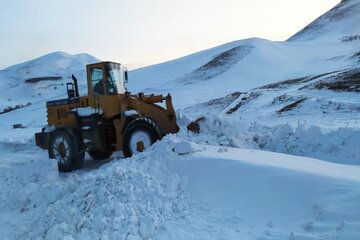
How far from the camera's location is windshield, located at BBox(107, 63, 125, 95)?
1148 centimetres

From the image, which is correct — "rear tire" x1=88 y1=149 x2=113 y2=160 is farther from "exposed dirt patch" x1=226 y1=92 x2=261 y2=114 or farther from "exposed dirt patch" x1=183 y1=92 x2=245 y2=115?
"exposed dirt patch" x1=183 y1=92 x2=245 y2=115

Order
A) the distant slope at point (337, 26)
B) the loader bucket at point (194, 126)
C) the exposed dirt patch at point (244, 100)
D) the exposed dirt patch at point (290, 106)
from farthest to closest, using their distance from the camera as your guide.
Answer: the distant slope at point (337, 26) → the exposed dirt patch at point (244, 100) → the exposed dirt patch at point (290, 106) → the loader bucket at point (194, 126)

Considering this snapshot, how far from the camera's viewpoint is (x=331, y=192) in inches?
244

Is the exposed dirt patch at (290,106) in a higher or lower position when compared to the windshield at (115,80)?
lower

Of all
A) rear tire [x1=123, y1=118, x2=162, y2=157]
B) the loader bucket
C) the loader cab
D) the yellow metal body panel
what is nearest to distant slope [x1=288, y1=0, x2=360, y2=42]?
the loader bucket

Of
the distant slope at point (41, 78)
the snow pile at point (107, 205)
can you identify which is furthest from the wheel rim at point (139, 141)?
the distant slope at point (41, 78)

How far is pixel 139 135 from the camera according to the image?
35.2 ft

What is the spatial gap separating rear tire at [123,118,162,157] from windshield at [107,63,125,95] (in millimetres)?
1200

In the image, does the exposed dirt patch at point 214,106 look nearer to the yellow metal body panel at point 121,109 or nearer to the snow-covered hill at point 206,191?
the snow-covered hill at point 206,191

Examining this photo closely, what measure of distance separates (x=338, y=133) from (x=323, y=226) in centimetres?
569

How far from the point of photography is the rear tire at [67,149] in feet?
37.9

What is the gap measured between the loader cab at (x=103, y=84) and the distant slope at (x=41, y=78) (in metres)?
40.7

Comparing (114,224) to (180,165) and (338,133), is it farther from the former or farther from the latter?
(338,133)

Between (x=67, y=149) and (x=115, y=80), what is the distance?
2.08 metres
